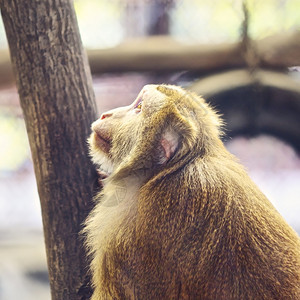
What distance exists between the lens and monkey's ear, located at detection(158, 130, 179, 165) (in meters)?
1.36

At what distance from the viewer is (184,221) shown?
4.20 feet

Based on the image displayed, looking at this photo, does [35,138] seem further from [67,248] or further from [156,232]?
[156,232]

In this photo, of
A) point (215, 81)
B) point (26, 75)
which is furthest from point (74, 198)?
point (215, 81)

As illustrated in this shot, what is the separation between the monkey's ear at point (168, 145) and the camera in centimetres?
136

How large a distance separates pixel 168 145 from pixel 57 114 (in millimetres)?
517

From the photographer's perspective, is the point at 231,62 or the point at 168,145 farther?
the point at 168,145

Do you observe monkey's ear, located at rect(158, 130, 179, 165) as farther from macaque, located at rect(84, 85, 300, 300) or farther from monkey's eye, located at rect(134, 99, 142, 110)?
monkey's eye, located at rect(134, 99, 142, 110)

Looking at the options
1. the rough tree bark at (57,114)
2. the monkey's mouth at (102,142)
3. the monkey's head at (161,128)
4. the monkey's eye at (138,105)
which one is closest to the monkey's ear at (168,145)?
the monkey's head at (161,128)

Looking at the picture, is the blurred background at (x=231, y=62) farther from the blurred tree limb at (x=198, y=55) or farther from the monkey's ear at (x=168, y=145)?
the monkey's ear at (x=168, y=145)

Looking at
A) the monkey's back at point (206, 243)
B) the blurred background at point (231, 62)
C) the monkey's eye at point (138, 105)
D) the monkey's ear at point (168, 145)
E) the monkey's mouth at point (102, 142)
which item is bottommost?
the monkey's back at point (206, 243)

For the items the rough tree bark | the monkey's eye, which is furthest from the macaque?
the rough tree bark

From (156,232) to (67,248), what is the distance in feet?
1.72

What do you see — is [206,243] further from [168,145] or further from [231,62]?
[231,62]

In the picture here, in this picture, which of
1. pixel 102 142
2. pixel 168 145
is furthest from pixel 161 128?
pixel 102 142
